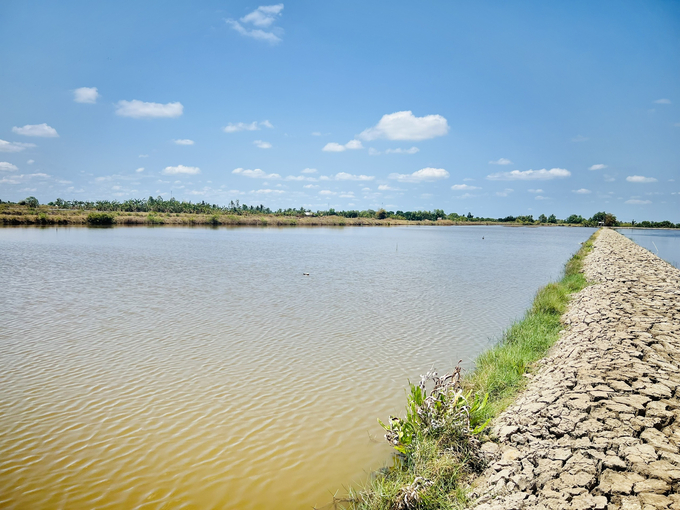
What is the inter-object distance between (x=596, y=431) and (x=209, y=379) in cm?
568

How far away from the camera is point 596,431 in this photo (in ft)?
13.2

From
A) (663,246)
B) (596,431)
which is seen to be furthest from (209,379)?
(663,246)

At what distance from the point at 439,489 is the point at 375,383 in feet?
10.3

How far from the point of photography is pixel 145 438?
507 cm

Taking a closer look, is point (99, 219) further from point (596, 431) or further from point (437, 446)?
point (596, 431)

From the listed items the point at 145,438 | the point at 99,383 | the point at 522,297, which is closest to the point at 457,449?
the point at 145,438

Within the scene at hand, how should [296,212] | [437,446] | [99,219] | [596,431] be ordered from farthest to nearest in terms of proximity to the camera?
[296,212], [99,219], [437,446], [596,431]

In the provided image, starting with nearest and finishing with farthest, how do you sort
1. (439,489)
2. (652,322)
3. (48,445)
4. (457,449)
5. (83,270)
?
(439,489) → (457,449) → (48,445) → (652,322) → (83,270)

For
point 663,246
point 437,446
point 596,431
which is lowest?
point 437,446

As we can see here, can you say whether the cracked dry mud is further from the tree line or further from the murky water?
the tree line

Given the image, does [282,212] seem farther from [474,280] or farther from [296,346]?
[296,346]

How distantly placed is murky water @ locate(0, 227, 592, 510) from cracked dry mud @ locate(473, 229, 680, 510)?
5.42ft

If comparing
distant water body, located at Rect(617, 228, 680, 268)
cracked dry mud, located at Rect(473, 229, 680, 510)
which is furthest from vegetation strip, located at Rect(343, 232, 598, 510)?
distant water body, located at Rect(617, 228, 680, 268)

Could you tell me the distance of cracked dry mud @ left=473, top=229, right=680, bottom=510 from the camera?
3.23 metres
